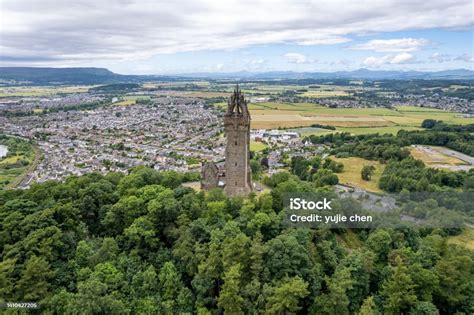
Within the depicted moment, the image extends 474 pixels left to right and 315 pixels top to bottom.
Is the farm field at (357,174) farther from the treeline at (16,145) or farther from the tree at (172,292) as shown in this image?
the treeline at (16,145)

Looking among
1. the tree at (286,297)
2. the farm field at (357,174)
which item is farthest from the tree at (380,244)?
the farm field at (357,174)

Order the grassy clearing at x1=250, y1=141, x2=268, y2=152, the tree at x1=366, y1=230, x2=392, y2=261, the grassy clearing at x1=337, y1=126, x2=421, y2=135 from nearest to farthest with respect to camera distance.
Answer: the tree at x1=366, y1=230, x2=392, y2=261 < the grassy clearing at x1=250, y1=141, x2=268, y2=152 < the grassy clearing at x1=337, y1=126, x2=421, y2=135

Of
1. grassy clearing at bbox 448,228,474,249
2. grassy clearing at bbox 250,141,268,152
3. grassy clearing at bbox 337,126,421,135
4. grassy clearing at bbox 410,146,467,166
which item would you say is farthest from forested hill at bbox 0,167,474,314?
grassy clearing at bbox 337,126,421,135

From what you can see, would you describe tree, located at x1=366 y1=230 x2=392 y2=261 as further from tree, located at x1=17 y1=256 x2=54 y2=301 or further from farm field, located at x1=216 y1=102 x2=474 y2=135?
farm field, located at x1=216 y1=102 x2=474 y2=135

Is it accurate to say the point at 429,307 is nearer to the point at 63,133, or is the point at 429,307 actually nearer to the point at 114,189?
the point at 114,189

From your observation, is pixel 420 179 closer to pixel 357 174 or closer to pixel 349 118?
pixel 357 174

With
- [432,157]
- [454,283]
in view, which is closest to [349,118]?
[432,157]
